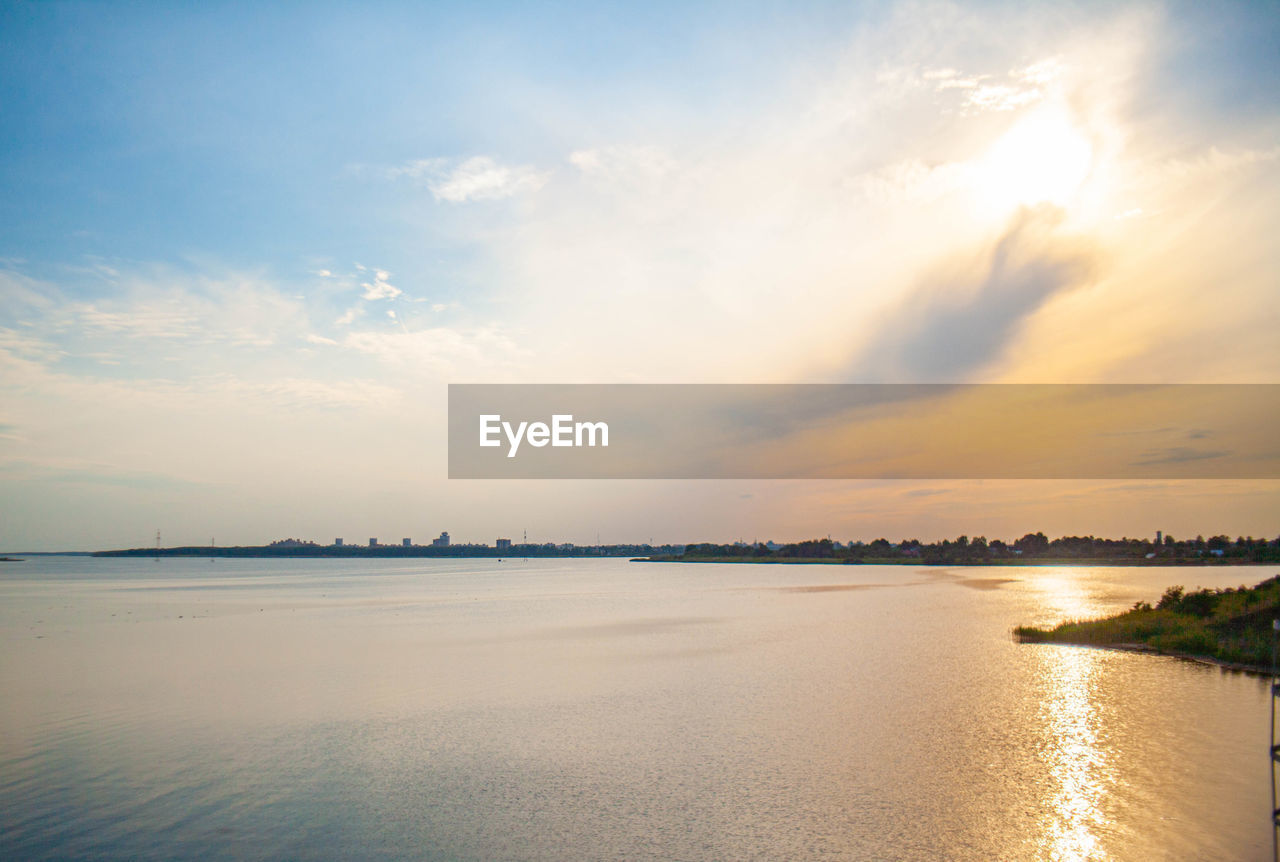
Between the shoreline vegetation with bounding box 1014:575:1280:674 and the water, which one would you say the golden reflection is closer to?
the water

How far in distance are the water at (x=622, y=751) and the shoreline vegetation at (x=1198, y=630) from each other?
177cm

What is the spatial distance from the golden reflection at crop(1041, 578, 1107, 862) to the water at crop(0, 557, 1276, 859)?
9 centimetres

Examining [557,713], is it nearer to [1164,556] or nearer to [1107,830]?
[1107,830]

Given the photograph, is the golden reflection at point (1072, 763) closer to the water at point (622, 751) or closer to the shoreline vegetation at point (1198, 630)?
the water at point (622, 751)

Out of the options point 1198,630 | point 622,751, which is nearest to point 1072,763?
point 622,751

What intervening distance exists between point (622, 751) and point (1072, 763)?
1077 centimetres

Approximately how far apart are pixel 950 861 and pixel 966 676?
1889 cm

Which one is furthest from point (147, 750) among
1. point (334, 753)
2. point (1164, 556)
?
point (1164, 556)

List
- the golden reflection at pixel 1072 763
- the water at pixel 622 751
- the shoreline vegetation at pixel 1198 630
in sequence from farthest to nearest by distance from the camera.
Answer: the shoreline vegetation at pixel 1198 630 → the golden reflection at pixel 1072 763 → the water at pixel 622 751

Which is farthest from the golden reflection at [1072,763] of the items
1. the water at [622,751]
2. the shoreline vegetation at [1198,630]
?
the shoreline vegetation at [1198,630]

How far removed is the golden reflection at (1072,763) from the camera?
13.2 m

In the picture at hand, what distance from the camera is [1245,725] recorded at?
2084 centimetres

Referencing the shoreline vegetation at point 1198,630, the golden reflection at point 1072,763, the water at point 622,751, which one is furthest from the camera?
the shoreline vegetation at point 1198,630

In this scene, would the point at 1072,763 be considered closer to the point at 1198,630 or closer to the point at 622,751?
the point at 622,751
